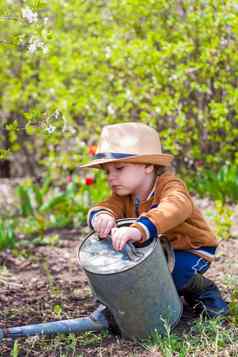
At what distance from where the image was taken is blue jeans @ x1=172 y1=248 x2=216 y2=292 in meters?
2.85

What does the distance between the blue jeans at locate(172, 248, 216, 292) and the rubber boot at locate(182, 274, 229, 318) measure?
3 cm

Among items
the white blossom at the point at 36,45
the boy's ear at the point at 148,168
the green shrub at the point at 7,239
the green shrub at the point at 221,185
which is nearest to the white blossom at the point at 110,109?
the green shrub at the point at 221,185

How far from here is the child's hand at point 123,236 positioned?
8.15ft

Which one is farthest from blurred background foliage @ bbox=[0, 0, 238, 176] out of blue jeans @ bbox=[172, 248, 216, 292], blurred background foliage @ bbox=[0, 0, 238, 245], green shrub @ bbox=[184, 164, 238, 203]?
blue jeans @ bbox=[172, 248, 216, 292]

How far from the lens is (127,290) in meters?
2.49

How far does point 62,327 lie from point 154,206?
62 centimetres

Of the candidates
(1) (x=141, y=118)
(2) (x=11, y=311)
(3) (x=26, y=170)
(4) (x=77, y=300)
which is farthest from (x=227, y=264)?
(3) (x=26, y=170)

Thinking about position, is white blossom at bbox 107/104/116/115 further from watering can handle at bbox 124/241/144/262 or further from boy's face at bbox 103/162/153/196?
watering can handle at bbox 124/241/144/262

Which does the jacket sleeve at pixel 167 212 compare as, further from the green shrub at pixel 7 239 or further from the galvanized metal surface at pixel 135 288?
the green shrub at pixel 7 239

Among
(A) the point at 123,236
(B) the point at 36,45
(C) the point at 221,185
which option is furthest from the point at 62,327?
(C) the point at 221,185

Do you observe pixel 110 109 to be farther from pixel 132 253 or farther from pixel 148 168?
pixel 132 253

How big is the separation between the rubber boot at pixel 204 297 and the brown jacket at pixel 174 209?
123mm

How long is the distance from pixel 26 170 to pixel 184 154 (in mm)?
3484

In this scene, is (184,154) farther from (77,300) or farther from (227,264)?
(77,300)
